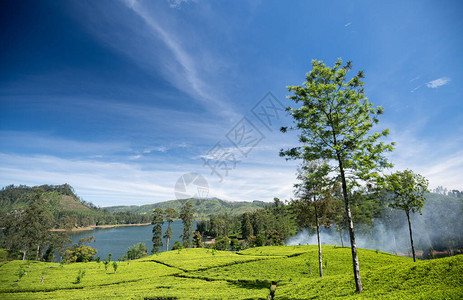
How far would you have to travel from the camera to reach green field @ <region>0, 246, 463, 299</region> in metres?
11.3

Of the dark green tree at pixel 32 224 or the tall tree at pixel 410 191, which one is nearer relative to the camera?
the tall tree at pixel 410 191

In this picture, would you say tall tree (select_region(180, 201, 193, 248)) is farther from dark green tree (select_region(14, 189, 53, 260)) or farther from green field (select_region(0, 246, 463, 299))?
dark green tree (select_region(14, 189, 53, 260))

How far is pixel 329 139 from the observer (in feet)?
46.6

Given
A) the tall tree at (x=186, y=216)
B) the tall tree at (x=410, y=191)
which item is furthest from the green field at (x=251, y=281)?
the tall tree at (x=186, y=216)

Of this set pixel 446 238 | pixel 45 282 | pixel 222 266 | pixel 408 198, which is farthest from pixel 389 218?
pixel 45 282

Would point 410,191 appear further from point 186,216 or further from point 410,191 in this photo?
point 186,216

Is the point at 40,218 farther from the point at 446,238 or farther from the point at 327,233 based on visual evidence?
the point at 446,238

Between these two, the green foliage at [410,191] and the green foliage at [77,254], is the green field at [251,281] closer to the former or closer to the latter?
the green foliage at [410,191]

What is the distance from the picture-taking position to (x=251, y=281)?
28.1 m

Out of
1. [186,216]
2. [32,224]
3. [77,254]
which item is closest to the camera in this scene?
[32,224]

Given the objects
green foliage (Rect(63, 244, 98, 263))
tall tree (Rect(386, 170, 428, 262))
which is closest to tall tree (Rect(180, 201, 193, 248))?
green foliage (Rect(63, 244, 98, 263))

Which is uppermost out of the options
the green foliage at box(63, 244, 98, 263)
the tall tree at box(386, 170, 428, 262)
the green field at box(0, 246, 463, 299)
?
the tall tree at box(386, 170, 428, 262)

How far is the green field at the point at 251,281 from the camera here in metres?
11.3

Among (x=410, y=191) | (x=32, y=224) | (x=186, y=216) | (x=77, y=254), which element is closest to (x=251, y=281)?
(x=410, y=191)
